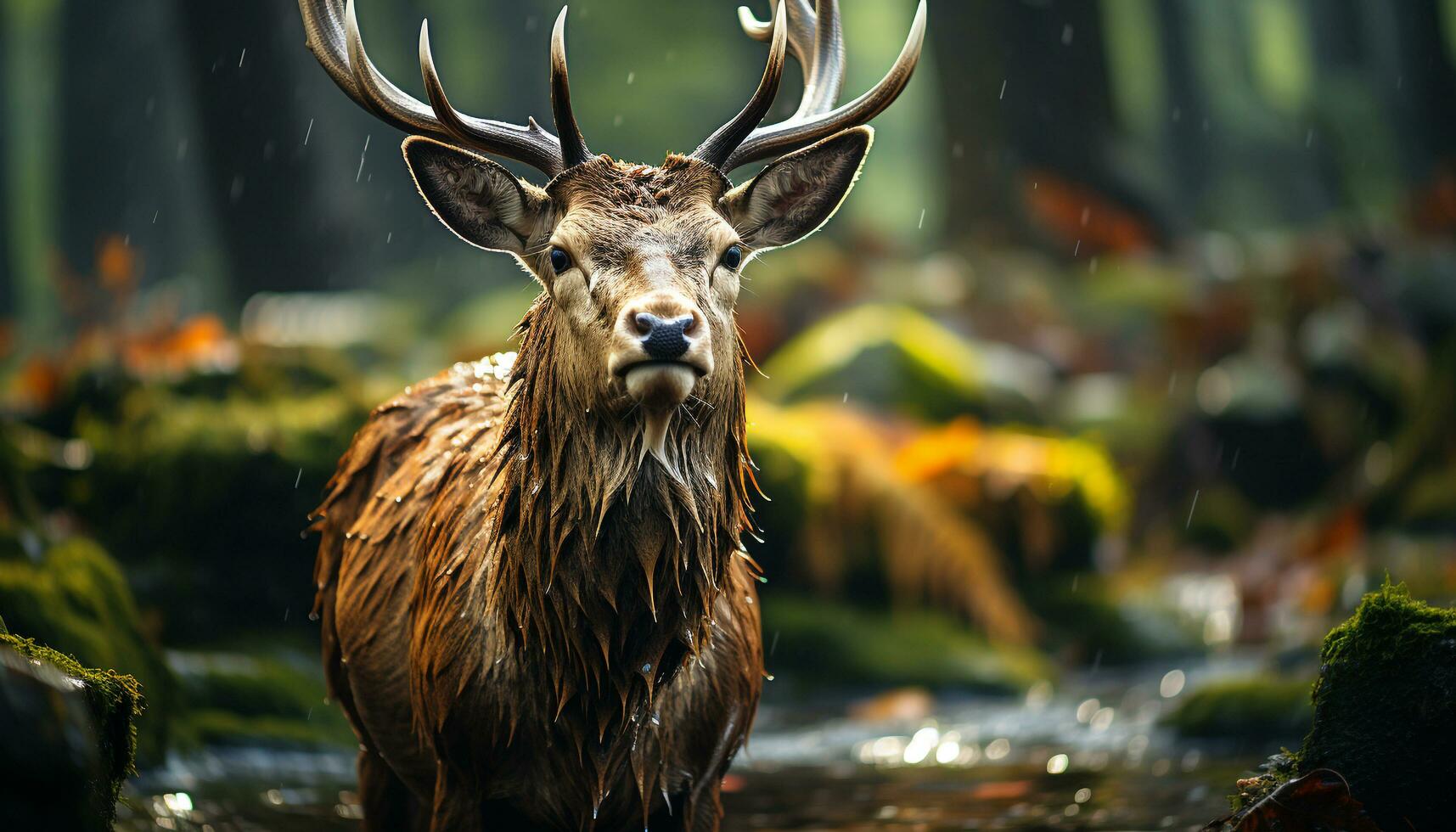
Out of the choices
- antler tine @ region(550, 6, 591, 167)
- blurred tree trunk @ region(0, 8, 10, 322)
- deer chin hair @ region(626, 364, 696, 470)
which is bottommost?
deer chin hair @ region(626, 364, 696, 470)

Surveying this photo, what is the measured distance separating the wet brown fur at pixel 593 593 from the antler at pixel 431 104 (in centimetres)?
19

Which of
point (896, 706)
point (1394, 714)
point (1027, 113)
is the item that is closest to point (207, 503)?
point (896, 706)

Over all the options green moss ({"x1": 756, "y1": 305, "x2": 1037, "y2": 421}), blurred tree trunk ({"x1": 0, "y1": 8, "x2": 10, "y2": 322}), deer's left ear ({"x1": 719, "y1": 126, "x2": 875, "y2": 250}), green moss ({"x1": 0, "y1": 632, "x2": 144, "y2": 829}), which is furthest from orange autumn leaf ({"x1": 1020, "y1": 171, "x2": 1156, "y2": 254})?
blurred tree trunk ({"x1": 0, "y1": 8, "x2": 10, "y2": 322})

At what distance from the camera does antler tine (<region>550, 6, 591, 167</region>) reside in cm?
449

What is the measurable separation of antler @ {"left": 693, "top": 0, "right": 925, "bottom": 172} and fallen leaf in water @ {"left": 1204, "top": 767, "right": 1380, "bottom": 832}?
104 inches

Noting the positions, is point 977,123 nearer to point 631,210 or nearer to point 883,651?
point 883,651

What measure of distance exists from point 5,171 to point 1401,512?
3382cm

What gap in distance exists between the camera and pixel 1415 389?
543 inches

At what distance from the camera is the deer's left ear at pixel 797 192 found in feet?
16.4

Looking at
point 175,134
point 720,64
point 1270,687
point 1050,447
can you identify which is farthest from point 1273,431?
point 175,134

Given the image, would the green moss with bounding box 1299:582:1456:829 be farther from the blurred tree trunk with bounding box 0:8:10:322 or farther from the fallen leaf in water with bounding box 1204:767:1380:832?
the blurred tree trunk with bounding box 0:8:10:322

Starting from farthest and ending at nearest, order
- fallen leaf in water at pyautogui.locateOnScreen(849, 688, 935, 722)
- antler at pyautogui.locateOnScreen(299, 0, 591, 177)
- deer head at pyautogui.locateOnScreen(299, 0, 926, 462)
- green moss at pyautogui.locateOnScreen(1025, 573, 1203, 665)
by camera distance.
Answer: green moss at pyautogui.locateOnScreen(1025, 573, 1203, 665) → fallen leaf in water at pyautogui.locateOnScreen(849, 688, 935, 722) → antler at pyautogui.locateOnScreen(299, 0, 591, 177) → deer head at pyautogui.locateOnScreen(299, 0, 926, 462)

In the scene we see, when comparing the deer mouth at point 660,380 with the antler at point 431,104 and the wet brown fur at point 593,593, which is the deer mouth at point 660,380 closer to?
the wet brown fur at point 593,593

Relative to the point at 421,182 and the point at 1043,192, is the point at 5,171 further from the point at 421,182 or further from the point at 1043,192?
the point at 421,182
